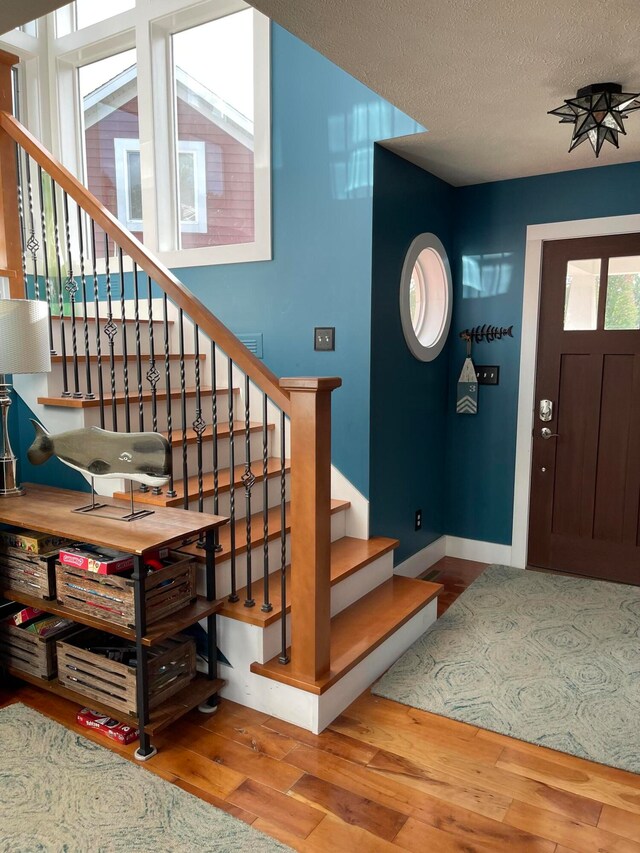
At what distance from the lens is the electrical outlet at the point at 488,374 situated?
12.8ft

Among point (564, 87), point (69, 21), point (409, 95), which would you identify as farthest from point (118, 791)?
point (69, 21)

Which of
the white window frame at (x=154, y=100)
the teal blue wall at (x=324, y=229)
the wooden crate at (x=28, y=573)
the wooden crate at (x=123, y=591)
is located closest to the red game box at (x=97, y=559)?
the wooden crate at (x=123, y=591)

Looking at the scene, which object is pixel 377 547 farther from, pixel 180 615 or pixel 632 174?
pixel 632 174

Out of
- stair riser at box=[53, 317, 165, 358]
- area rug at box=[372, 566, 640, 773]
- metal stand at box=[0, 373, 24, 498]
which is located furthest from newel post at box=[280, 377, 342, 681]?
stair riser at box=[53, 317, 165, 358]

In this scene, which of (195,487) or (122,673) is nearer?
(122,673)

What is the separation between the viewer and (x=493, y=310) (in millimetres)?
3879

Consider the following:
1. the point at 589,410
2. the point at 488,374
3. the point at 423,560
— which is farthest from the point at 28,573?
the point at 589,410

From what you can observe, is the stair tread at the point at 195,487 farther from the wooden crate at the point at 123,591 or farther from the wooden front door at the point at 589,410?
the wooden front door at the point at 589,410

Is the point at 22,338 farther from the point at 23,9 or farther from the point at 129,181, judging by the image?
the point at 129,181

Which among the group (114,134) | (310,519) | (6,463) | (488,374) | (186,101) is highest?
(186,101)

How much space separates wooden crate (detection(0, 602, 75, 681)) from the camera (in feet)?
7.82

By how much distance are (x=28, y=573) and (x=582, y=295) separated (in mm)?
3162

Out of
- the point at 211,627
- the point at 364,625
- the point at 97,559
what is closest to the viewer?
the point at 97,559

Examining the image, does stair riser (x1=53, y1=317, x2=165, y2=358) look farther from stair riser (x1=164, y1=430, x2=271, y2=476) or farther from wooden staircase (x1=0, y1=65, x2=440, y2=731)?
stair riser (x1=164, y1=430, x2=271, y2=476)
